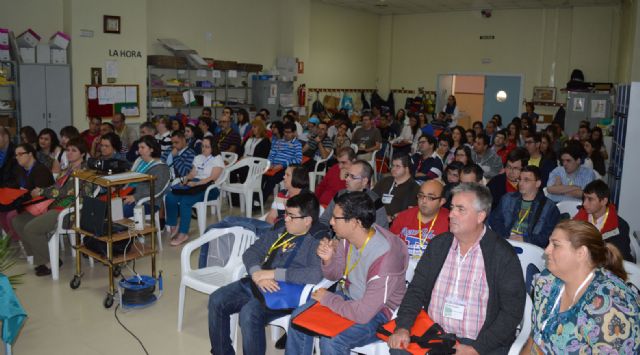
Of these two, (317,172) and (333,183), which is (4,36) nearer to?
(317,172)

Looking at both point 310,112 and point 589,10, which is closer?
point 589,10

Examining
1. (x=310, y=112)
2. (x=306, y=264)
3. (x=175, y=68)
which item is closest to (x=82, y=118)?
(x=175, y=68)

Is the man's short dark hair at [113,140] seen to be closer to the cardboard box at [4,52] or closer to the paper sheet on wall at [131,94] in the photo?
the cardboard box at [4,52]

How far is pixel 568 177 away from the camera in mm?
5926

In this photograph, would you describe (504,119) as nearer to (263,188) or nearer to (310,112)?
(310,112)

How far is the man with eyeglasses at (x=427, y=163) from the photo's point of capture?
21.7 ft

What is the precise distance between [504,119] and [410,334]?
13451 mm

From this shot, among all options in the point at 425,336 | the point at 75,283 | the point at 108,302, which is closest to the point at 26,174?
the point at 75,283

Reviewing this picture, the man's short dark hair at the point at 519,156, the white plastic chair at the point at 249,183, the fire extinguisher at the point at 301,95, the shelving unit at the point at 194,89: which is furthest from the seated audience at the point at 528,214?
the fire extinguisher at the point at 301,95

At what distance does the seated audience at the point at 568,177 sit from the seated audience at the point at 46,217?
4.37m

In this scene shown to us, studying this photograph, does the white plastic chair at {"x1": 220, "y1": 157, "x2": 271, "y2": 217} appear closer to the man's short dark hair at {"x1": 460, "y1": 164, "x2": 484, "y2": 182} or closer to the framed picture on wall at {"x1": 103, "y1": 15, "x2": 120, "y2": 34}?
the man's short dark hair at {"x1": 460, "y1": 164, "x2": 484, "y2": 182}

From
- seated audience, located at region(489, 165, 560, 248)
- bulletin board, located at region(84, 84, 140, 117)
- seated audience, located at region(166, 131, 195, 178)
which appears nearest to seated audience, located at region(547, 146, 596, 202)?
seated audience, located at region(489, 165, 560, 248)

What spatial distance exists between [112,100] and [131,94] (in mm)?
369

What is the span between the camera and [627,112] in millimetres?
6191
